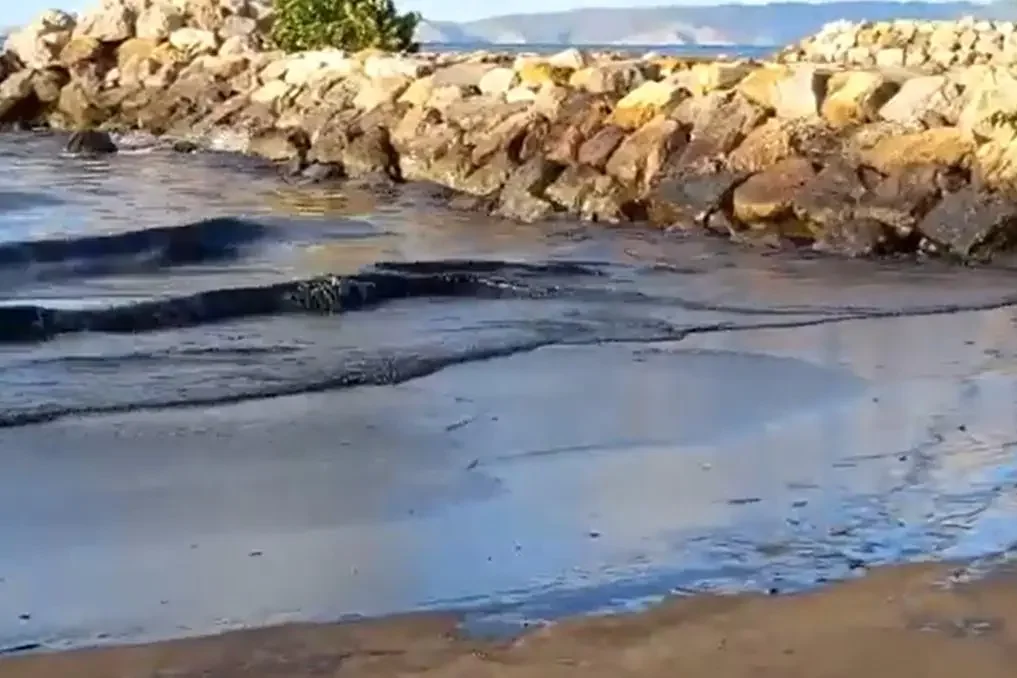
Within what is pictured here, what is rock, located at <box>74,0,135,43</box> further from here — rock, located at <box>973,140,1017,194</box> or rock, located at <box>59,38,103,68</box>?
rock, located at <box>973,140,1017,194</box>

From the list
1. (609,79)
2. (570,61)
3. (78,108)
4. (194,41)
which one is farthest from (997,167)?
(78,108)

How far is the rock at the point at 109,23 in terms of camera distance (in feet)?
126

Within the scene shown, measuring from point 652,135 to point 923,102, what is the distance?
3.34 m

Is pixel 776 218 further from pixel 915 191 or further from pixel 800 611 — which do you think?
pixel 800 611

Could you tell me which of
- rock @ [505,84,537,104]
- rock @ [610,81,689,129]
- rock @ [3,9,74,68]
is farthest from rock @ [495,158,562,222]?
rock @ [3,9,74,68]

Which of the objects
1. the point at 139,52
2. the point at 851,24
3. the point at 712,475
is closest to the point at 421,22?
the point at 139,52

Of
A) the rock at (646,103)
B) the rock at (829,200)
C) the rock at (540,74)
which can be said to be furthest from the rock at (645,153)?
the rock at (540,74)

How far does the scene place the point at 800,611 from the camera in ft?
19.2

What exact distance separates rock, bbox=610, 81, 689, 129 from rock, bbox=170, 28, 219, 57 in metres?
15.3

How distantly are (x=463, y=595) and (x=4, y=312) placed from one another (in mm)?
7897

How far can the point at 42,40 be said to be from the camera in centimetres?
3884

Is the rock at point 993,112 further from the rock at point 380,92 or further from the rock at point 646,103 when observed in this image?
the rock at point 380,92

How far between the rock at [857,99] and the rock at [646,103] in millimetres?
2327

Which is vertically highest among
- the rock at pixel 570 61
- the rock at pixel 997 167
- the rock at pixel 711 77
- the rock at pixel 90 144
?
the rock at pixel 711 77
